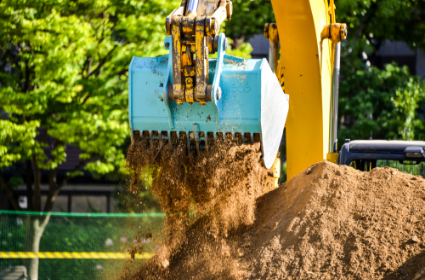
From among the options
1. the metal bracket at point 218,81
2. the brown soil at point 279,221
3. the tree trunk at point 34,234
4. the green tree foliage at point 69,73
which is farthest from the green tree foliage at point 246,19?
the metal bracket at point 218,81

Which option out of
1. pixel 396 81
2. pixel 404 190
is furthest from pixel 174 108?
pixel 396 81

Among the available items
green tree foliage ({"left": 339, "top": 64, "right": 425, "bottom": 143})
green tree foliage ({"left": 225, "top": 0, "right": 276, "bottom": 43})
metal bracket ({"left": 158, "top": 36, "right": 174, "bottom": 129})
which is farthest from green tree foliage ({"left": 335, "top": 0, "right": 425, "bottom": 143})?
metal bracket ({"left": 158, "top": 36, "right": 174, "bottom": 129})

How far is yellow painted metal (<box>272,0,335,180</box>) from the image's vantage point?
4.78m

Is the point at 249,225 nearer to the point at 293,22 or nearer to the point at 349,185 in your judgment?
the point at 349,185

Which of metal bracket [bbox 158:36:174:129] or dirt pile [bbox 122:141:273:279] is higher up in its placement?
metal bracket [bbox 158:36:174:129]

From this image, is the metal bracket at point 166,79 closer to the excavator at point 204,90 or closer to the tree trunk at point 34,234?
the excavator at point 204,90

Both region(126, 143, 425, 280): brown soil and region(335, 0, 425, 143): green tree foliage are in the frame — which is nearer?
region(126, 143, 425, 280): brown soil

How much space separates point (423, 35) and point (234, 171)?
494 inches

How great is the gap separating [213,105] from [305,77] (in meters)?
1.72

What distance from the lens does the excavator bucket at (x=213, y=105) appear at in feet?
12.4

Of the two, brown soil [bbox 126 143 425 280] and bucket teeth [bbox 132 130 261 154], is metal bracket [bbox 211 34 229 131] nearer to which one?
bucket teeth [bbox 132 130 261 154]

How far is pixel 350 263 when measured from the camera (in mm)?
3559

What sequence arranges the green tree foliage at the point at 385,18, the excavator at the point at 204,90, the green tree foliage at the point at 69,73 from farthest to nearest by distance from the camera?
the green tree foliage at the point at 385,18 → the green tree foliage at the point at 69,73 → the excavator at the point at 204,90

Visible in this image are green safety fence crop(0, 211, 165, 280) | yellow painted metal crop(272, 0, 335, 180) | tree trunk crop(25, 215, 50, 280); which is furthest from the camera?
tree trunk crop(25, 215, 50, 280)
